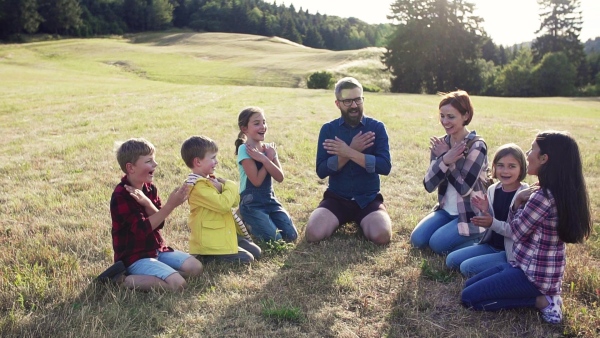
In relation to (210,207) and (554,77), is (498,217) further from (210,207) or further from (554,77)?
(554,77)

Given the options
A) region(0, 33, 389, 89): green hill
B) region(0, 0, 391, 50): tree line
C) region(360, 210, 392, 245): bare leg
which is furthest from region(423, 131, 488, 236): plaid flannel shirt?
region(0, 0, 391, 50): tree line

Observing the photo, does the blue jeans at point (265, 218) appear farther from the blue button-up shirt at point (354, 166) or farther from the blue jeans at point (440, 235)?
the blue jeans at point (440, 235)

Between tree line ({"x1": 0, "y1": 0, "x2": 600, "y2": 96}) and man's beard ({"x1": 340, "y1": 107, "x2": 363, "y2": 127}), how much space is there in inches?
1923

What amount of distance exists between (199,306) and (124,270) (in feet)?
2.81

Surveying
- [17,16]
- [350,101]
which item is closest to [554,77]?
[350,101]

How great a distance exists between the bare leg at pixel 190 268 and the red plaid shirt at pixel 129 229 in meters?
0.33

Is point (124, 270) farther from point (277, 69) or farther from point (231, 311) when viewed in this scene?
point (277, 69)

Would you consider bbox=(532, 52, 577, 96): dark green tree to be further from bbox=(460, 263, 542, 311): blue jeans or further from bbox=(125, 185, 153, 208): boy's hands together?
bbox=(125, 185, 153, 208): boy's hands together

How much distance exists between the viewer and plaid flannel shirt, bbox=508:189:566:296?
3725 millimetres

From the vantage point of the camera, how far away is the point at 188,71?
49156 millimetres

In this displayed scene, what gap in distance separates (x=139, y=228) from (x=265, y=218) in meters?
1.73

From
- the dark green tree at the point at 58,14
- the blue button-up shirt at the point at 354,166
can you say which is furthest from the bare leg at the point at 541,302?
the dark green tree at the point at 58,14

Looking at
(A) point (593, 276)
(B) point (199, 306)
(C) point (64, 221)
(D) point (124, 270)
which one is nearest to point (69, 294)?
(D) point (124, 270)

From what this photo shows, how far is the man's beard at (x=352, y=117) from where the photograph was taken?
232 inches
